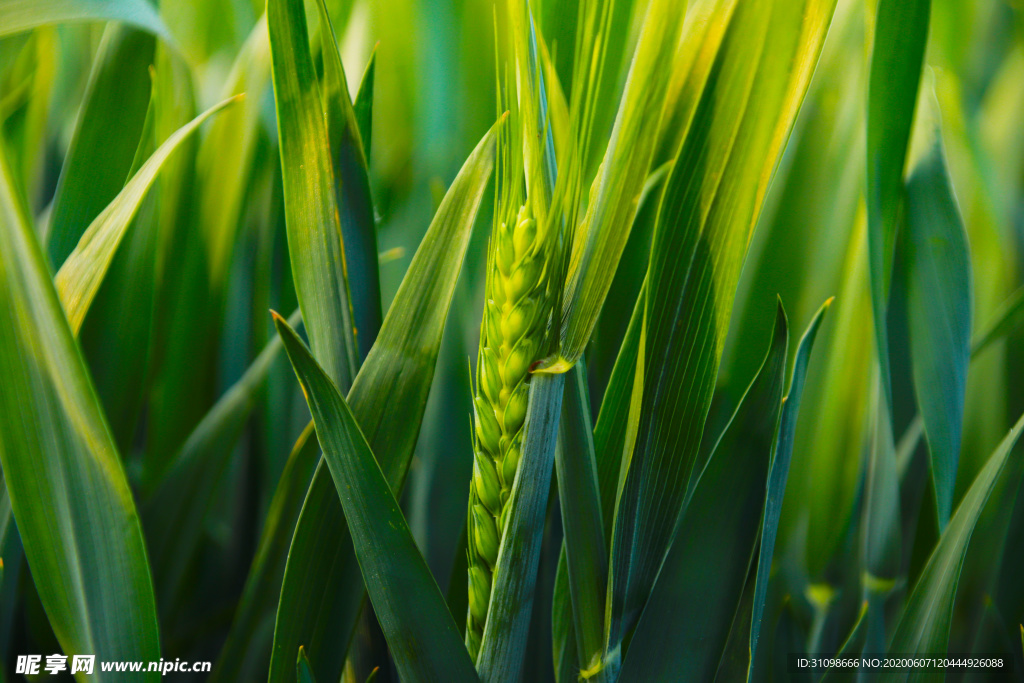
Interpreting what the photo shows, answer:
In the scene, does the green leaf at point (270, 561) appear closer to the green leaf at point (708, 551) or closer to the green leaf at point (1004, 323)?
the green leaf at point (708, 551)

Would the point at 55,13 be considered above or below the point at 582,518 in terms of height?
above

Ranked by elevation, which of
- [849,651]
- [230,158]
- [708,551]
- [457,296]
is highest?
[230,158]

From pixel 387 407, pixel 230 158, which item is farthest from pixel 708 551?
pixel 230 158

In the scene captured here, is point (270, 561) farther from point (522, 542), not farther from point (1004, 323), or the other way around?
point (1004, 323)

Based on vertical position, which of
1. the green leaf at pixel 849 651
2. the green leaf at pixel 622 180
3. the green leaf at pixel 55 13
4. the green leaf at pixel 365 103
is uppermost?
the green leaf at pixel 55 13

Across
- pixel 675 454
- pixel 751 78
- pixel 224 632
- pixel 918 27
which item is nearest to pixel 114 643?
pixel 224 632

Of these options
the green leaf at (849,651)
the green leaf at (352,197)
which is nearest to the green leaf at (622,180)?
the green leaf at (352,197)
